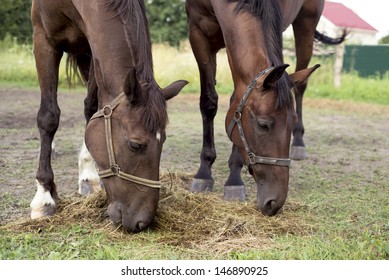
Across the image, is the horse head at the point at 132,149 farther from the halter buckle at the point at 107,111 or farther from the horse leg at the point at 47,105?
the horse leg at the point at 47,105

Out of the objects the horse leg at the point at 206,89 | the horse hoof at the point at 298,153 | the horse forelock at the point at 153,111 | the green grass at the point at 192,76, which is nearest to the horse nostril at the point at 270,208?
the horse forelock at the point at 153,111

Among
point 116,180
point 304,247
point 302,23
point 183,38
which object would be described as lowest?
point 183,38

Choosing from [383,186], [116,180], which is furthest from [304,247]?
[383,186]

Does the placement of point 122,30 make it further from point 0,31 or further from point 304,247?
point 0,31

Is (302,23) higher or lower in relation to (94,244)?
higher

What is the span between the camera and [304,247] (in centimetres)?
311

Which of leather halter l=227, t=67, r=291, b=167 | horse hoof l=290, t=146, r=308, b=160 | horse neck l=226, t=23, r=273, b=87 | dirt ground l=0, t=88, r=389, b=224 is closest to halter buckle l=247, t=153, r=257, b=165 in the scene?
leather halter l=227, t=67, r=291, b=167

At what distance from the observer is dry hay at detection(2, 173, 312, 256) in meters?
3.18

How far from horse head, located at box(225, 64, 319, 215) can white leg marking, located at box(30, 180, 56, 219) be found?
1.46 metres

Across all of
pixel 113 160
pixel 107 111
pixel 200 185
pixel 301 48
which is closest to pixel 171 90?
pixel 107 111

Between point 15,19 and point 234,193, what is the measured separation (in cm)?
1368

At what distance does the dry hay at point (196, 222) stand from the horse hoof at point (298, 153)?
2.41m

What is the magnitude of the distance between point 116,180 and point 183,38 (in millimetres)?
20796

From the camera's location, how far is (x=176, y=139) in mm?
7551
